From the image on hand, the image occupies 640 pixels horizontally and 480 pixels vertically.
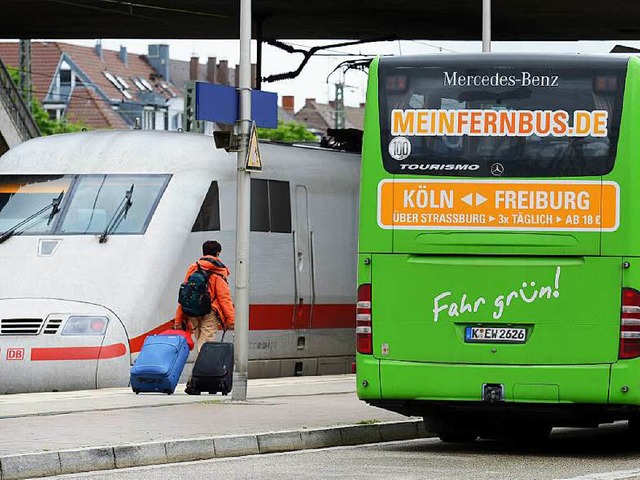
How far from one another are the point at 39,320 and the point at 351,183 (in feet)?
23.4

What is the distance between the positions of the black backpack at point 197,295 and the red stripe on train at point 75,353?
1.03 metres

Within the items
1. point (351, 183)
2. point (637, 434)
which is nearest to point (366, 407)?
point (637, 434)

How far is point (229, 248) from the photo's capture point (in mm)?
23656

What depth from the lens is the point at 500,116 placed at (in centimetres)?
1477

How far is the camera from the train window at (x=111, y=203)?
74.9 feet

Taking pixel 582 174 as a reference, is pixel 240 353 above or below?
below

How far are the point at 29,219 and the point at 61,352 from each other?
9.70ft

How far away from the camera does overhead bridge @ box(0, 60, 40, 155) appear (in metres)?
43.5

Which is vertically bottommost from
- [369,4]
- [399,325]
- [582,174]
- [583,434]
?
[583,434]

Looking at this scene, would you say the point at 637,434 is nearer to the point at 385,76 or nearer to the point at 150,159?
the point at 385,76

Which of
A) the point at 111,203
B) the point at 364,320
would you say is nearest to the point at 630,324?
the point at 364,320

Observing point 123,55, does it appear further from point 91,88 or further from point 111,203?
point 111,203

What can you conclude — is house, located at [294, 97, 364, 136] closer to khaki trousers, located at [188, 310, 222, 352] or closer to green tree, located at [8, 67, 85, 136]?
green tree, located at [8, 67, 85, 136]

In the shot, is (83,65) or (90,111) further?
(83,65)
